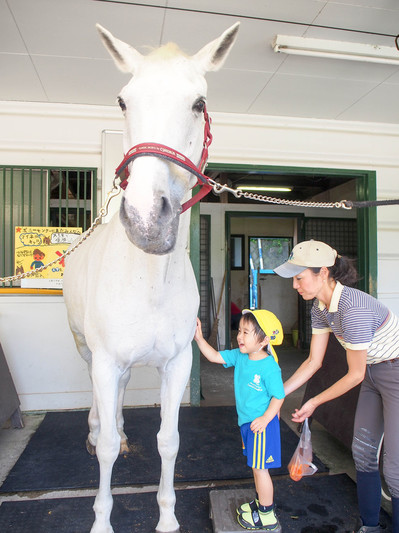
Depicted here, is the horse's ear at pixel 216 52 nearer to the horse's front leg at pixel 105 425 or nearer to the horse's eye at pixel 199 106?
the horse's eye at pixel 199 106

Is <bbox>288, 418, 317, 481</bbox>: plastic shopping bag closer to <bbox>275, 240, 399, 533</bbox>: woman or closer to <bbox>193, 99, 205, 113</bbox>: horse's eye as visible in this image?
<bbox>275, 240, 399, 533</bbox>: woman

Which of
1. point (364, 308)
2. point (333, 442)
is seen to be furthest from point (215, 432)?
point (364, 308)

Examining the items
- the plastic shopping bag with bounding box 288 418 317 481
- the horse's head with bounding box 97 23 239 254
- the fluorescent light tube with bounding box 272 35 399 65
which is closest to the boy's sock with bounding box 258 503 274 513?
the plastic shopping bag with bounding box 288 418 317 481

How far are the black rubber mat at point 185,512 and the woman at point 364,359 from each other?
232 millimetres

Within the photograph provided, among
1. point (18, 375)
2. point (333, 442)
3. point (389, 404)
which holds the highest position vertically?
point (389, 404)

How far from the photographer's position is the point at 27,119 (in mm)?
3391

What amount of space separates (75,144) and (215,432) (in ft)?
9.21

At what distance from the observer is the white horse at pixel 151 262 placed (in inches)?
43.8

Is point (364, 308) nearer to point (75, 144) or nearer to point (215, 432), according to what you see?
point (215, 432)

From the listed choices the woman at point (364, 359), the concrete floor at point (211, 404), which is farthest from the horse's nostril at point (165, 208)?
the concrete floor at point (211, 404)

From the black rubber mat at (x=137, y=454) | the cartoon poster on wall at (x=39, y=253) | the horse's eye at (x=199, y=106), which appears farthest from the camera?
the cartoon poster on wall at (x=39, y=253)

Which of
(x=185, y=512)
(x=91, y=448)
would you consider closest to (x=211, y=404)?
(x=91, y=448)

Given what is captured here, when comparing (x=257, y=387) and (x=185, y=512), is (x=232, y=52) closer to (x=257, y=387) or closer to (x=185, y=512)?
(x=257, y=387)

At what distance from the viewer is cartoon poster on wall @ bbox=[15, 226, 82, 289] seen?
334cm
